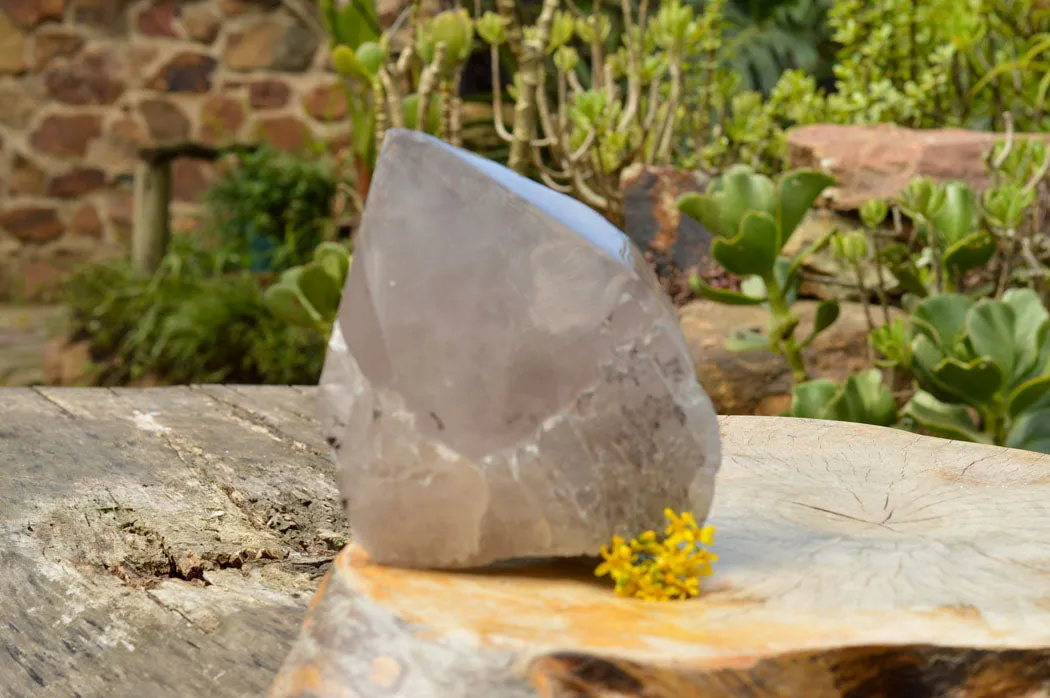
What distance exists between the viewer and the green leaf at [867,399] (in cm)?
203

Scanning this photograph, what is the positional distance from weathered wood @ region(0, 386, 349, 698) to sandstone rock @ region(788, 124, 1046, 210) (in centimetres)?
166

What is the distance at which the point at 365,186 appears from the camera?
3963 mm

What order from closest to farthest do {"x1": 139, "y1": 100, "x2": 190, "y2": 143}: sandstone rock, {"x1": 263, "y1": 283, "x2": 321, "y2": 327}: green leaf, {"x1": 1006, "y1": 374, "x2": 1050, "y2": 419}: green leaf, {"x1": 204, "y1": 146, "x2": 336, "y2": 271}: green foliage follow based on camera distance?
{"x1": 1006, "y1": 374, "x2": 1050, "y2": 419}: green leaf → {"x1": 263, "y1": 283, "x2": 321, "y2": 327}: green leaf → {"x1": 204, "y1": 146, "x2": 336, "y2": 271}: green foliage → {"x1": 139, "y1": 100, "x2": 190, "y2": 143}: sandstone rock

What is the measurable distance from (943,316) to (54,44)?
5295mm

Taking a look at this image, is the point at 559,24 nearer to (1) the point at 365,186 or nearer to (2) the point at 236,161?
(1) the point at 365,186

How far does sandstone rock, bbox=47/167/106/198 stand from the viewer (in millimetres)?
5824

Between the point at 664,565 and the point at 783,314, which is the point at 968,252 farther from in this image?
the point at 664,565

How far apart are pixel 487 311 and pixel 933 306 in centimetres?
133

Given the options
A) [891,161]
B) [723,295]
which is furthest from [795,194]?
[891,161]

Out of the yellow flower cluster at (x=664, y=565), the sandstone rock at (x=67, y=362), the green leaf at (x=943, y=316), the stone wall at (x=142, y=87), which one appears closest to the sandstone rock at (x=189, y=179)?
the stone wall at (x=142, y=87)

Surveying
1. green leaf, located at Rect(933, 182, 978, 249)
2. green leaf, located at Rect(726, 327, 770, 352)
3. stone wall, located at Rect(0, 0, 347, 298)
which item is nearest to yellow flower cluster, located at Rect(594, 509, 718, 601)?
green leaf, located at Rect(726, 327, 770, 352)

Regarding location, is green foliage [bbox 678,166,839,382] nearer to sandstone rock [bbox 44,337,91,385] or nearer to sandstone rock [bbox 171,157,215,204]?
sandstone rock [bbox 44,337,91,385]

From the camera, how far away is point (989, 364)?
1.78 meters

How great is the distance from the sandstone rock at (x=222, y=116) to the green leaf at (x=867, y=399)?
4467 millimetres
